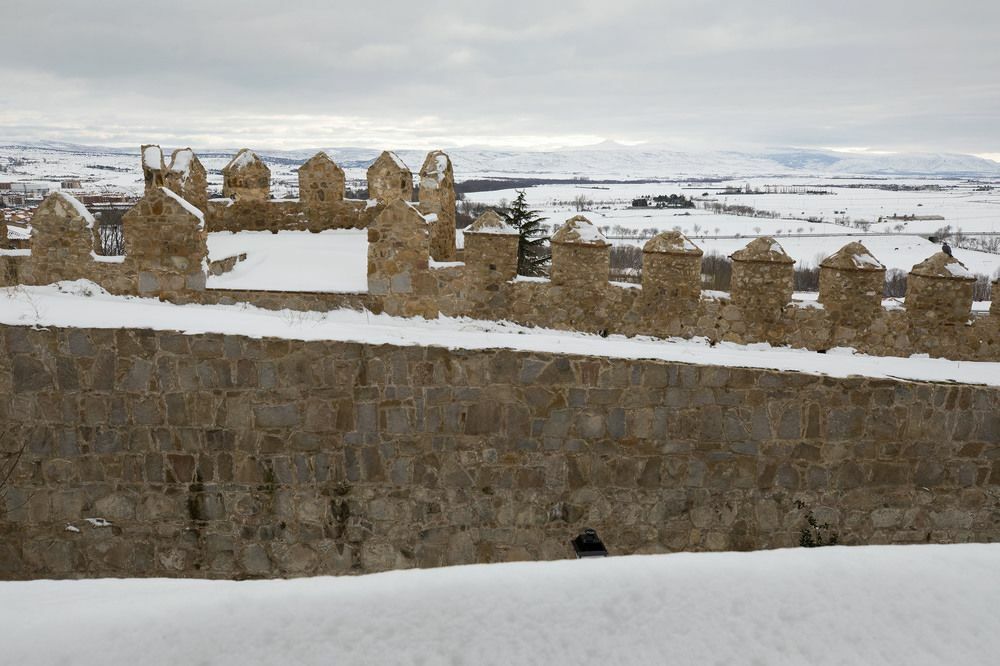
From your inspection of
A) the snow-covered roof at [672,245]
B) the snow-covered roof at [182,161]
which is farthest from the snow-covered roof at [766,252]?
the snow-covered roof at [182,161]

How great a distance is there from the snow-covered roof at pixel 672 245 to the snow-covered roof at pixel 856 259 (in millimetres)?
1547

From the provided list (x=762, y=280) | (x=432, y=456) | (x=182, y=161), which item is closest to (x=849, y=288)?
(x=762, y=280)

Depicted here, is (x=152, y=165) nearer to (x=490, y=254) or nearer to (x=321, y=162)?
(x=321, y=162)

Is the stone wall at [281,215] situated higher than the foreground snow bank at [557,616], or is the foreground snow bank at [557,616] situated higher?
the stone wall at [281,215]

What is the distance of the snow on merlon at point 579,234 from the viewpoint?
8633 millimetres

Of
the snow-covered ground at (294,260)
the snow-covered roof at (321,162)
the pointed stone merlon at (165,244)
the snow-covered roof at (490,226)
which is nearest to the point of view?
the pointed stone merlon at (165,244)

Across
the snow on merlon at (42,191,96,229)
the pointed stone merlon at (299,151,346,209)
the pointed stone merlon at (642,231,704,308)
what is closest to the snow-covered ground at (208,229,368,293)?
the pointed stone merlon at (299,151,346,209)

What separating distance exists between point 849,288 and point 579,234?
3.16 m

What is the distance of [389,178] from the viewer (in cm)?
1311

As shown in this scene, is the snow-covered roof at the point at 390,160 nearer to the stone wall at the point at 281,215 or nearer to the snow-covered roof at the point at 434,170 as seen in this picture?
the stone wall at the point at 281,215

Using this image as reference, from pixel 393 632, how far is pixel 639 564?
70cm

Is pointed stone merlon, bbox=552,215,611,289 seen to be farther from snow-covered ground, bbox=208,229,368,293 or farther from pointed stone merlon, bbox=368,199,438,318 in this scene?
snow-covered ground, bbox=208,229,368,293

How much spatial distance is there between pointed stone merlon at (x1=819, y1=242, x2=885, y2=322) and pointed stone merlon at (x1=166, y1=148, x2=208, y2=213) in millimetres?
10253

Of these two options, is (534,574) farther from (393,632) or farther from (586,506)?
(586,506)
